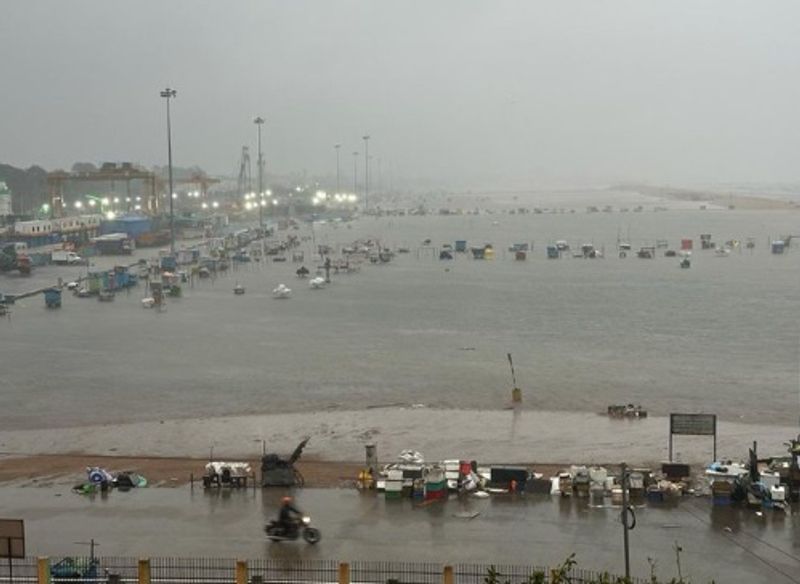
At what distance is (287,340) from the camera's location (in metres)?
18.3

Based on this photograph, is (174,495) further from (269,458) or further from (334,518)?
(334,518)

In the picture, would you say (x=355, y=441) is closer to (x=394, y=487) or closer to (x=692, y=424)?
(x=394, y=487)

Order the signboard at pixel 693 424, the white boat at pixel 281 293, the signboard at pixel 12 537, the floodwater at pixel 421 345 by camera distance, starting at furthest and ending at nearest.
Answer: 1. the white boat at pixel 281 293
2. the floodwater at pixel 421 345
3. the signboard at pixel 693 424
4. the signboard at pixel 12 537

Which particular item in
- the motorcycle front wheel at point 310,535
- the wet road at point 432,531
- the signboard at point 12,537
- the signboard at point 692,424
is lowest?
the wet road at point 432,531

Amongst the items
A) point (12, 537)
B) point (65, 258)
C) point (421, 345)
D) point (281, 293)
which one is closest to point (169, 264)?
point (65, 258)

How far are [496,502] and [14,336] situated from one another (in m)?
14.1

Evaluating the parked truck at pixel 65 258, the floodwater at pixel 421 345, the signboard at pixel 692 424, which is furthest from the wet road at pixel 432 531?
the parked truck at pixel 65 258

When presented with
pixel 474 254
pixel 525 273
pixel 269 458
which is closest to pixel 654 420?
pixel 269 458

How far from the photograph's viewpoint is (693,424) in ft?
30.2

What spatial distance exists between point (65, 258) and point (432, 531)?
28.7 m

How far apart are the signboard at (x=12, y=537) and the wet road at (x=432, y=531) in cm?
112

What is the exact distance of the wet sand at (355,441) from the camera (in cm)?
967

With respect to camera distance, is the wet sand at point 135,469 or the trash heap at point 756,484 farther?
the wet sand at point 135,469

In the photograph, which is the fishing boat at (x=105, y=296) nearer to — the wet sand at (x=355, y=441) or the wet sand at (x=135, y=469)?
the wet sand at (x=355, y=441)
